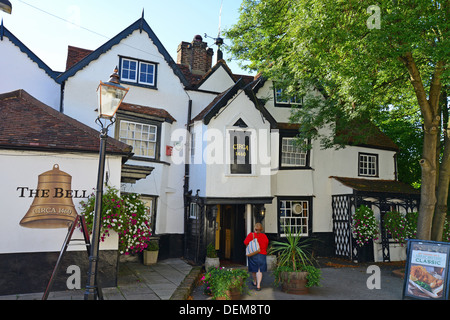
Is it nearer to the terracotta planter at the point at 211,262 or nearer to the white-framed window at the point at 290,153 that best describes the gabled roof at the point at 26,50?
the terracotta planter at the point at 211,262

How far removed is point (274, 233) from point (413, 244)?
24.0ft

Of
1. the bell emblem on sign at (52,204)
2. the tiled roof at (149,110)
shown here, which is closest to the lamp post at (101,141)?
the bell emblem on sign at (52,204)

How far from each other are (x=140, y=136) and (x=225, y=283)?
8.33 metres

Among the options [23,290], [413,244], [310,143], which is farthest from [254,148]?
[23,290]

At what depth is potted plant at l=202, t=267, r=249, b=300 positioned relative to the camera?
802 centimetres

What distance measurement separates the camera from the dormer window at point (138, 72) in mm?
14945

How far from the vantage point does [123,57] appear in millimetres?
14945

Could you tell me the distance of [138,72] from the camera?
15.2 meters

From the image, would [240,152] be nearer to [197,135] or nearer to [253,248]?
[197,135]

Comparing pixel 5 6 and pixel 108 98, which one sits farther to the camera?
pixel 108 98

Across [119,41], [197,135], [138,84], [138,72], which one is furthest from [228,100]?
[119,41]

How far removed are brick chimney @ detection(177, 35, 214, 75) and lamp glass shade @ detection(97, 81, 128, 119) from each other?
11.3 m

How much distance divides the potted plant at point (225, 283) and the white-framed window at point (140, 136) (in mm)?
7321
